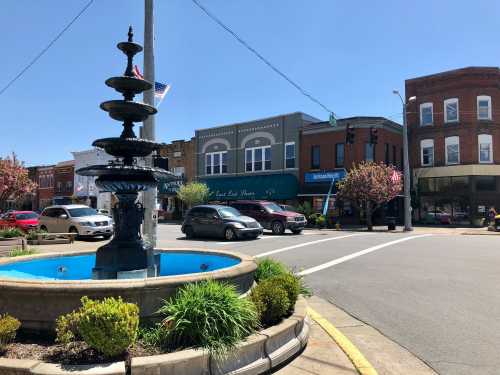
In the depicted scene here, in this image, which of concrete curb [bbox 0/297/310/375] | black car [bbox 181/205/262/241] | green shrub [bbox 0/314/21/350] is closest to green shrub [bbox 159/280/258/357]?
concrete curb [bbox 0/297/310/375]

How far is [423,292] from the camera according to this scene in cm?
882

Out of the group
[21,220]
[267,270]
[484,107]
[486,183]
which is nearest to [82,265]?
[267,270]

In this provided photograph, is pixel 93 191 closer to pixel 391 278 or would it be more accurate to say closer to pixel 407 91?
pixel 407 91

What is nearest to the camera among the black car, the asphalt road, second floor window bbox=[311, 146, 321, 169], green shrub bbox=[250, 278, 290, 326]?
green shrub bbox=[250, 278, 290, 326]

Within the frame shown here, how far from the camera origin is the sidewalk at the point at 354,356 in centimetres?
459

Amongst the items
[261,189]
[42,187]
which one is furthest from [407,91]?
[42,187]

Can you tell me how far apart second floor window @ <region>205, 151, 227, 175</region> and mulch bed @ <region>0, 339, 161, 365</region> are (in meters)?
40.2

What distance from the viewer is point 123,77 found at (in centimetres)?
709

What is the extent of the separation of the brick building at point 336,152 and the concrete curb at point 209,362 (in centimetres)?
3064

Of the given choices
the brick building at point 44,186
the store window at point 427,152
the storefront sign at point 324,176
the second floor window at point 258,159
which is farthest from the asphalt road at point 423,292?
the brick building at point 44,186

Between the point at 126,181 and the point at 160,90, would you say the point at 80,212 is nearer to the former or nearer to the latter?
the point at 160,90

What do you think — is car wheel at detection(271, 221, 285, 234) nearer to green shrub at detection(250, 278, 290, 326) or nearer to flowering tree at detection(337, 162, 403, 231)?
flowering tree at detection(337, 162, 403, 231)

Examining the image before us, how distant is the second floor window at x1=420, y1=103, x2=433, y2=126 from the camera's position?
125 feet

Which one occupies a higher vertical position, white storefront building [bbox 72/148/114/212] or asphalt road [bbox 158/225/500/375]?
white storefront building [bbox 72/148/114/212]
